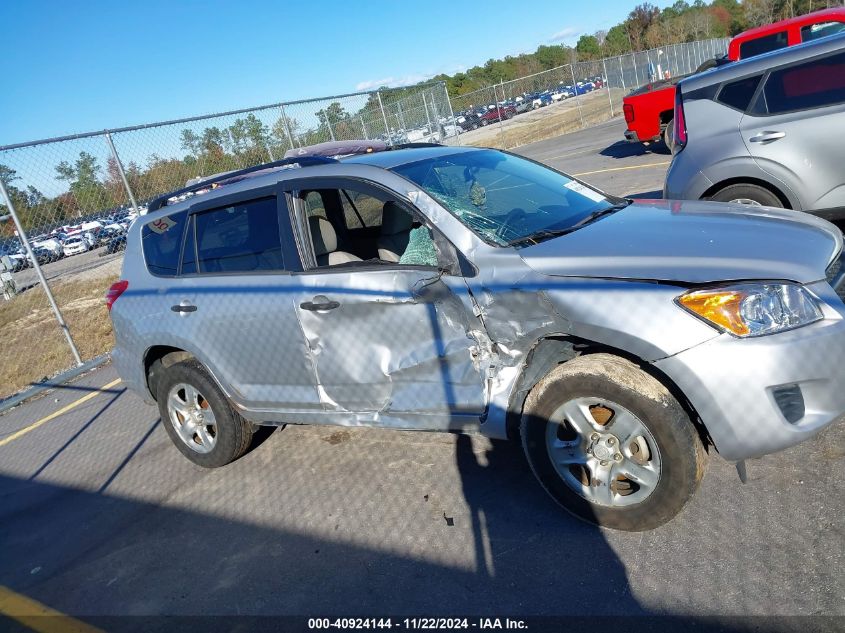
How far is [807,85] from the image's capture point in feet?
17.7

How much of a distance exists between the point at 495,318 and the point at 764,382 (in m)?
1.15

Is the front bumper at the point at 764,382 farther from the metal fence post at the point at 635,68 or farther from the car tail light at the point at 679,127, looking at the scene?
the metal fence post at the point at 635,68

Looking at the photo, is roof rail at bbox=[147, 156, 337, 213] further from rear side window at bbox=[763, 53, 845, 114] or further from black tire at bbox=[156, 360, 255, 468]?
rear side window at bbox=[763, 53, 845, 114]

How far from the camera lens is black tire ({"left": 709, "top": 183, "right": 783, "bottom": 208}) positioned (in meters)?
5.45

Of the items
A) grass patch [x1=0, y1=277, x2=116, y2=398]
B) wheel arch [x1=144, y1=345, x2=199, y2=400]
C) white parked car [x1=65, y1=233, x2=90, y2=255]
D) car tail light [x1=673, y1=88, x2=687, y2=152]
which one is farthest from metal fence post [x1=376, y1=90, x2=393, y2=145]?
wheel arch [x1=144, y1=345, x2=199, y2=400]

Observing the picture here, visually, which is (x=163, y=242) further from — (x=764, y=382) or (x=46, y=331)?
(x=46, y=331)

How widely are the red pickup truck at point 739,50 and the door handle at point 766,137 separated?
16.1ft

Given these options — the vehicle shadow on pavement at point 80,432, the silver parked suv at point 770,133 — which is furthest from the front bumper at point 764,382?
the vehicle shadow on pavement at point 80,432

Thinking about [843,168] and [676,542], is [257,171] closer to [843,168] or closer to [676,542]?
[676,542]

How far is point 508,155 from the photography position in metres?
4.55

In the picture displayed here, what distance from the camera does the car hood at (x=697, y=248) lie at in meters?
2.69

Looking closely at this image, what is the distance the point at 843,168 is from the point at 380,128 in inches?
530

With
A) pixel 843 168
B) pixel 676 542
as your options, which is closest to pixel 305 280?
pixel 676 542

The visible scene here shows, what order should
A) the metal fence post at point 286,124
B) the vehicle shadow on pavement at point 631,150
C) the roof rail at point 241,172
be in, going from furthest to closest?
the vehicle shadow on pavement at point 631,150
the metal fence post at point 286,124
the roof rail at point 241,172
